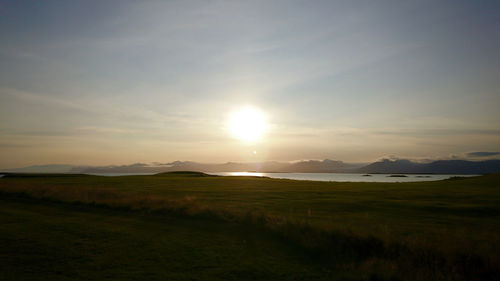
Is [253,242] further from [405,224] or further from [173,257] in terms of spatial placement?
[405,224]

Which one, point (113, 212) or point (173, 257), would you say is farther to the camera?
point (113, 212)

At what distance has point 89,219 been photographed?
21828mm

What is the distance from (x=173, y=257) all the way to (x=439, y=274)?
10698 mm

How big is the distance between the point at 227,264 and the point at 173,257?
2532mm

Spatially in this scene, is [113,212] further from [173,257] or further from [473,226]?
[473,226]

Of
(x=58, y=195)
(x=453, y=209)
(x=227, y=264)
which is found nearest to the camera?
(x=227, y=264)

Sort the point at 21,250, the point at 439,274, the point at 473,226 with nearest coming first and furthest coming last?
the point at 439,274, the point at 21,250, the point at 473,226

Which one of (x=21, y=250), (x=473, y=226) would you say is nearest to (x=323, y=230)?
(x=473, y=226)

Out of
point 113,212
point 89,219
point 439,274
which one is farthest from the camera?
point 113,212

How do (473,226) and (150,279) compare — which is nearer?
(150,279)

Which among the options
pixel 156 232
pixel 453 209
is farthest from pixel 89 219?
pixel 453 209

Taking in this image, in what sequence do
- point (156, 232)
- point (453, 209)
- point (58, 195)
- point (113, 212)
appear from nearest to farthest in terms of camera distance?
point (156, 232)
point (113, 212)
point (453, 209)
point (58, 195)

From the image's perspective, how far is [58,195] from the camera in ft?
106

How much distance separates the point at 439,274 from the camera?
11.7 meters
